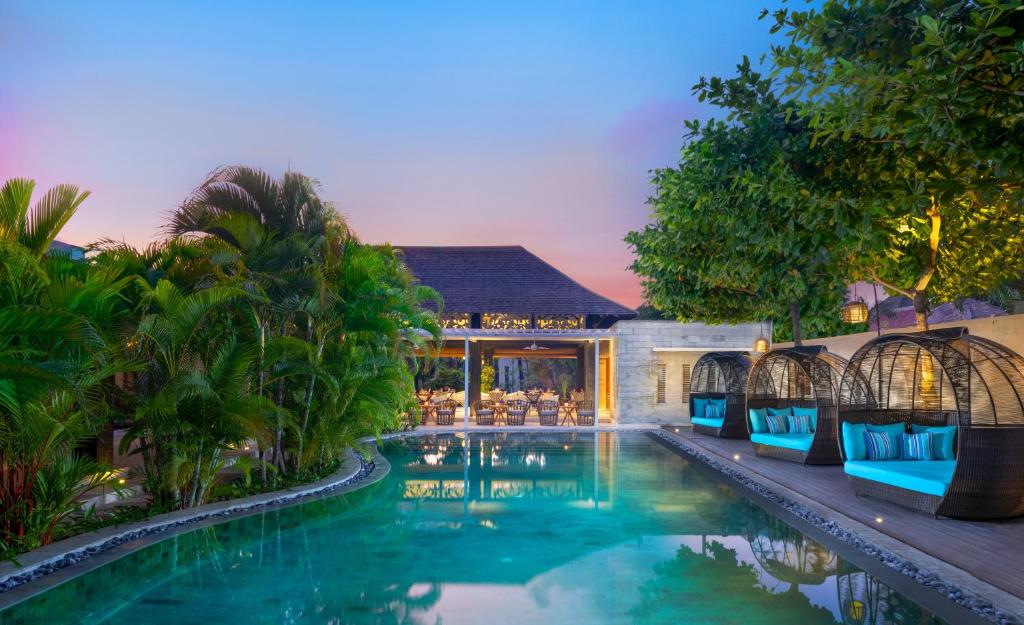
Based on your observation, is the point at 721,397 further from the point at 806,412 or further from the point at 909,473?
the point at 909,473

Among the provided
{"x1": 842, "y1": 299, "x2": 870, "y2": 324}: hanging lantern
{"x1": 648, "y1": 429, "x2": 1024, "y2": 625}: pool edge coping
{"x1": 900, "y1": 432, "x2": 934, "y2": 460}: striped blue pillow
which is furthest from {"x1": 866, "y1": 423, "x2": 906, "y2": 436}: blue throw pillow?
{"x1": 842, "y1": 299, "x2": 870, "y2": 324}: hanging lantern

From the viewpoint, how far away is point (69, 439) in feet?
18.7

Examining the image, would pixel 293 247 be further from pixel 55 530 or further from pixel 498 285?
pixel 498 285

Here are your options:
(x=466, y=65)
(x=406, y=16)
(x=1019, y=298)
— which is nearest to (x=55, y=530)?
(x=406, y=16)

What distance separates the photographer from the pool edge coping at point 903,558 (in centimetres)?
435

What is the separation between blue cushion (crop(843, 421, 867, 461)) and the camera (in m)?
8.06

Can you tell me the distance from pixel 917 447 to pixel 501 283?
14.3m

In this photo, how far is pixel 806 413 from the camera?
12.2 meters

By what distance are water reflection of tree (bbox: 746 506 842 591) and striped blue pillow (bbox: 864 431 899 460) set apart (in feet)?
5.25

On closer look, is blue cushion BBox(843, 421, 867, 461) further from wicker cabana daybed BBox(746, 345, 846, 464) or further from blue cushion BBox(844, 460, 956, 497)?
wicker cabana daybed BBox(746, 345, 846, 464)

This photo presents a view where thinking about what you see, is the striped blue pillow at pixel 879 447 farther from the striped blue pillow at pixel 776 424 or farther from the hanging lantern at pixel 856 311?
the striped blue pillow at pixel 776 424

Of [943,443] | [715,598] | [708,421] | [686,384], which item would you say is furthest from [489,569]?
[686,384]

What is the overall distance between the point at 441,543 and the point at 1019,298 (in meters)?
17.6

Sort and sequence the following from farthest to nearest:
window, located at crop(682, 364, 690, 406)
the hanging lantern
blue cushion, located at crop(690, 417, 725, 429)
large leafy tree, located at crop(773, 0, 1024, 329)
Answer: window, located at crop(682, 364, 690, 406) → blue cushion, located at crop(690, 417, 725, 429) → the hanging lantern → large leafy tree, located at crop(773, 0, 1024, 329)
